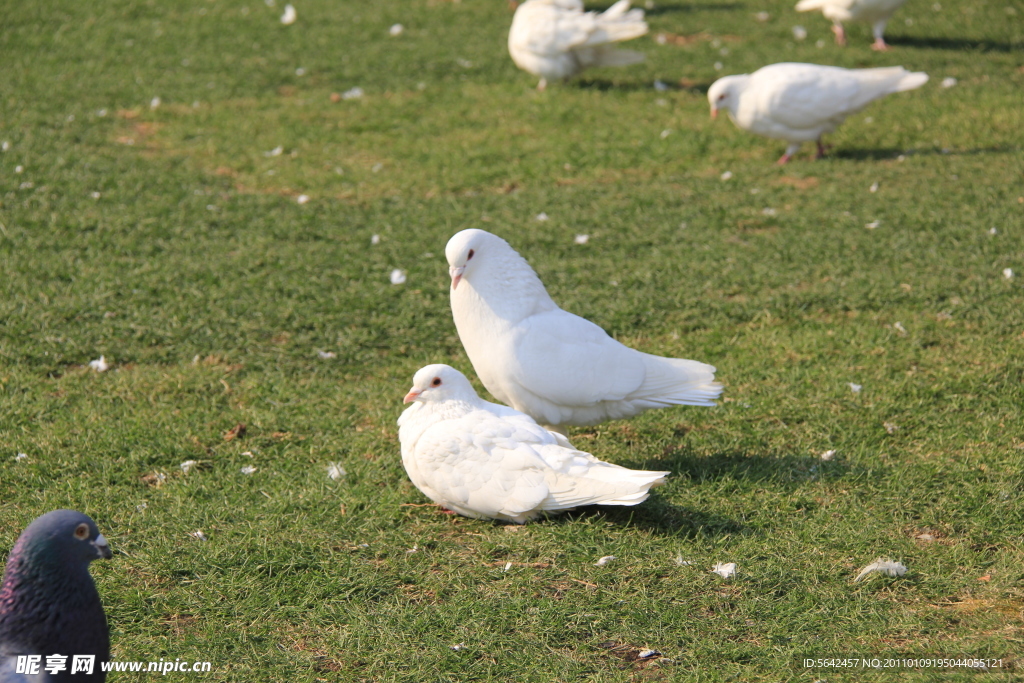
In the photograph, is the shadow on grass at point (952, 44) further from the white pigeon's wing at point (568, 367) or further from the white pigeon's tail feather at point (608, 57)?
the white pigeon's wing at point (568, 367)

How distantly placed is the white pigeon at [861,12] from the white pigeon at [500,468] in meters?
9.05

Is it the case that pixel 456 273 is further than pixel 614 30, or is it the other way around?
pixel 614 30

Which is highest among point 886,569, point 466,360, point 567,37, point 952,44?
point 567,37

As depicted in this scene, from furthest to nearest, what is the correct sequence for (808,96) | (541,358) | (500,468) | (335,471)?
(808,96), (335,471), (541,358), (500,468)

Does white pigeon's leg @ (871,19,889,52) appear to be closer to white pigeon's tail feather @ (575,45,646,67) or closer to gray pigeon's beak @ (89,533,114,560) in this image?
white pigeon's tail feather @ (575,45,646,67)

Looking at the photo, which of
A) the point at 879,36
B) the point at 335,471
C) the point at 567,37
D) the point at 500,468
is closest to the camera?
the point at 500,468

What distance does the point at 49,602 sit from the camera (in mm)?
2496

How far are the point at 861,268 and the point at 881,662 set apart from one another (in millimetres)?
3781

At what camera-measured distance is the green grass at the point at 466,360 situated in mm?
3432

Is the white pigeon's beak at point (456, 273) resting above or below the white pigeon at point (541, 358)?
above

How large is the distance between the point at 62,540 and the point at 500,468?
1748 mm

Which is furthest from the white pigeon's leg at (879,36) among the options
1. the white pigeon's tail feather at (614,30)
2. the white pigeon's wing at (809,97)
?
the white pigeon's wing at (809,97)

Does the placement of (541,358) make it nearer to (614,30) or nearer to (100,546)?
(100,546)

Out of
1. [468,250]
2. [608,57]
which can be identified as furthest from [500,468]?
[608,57]
